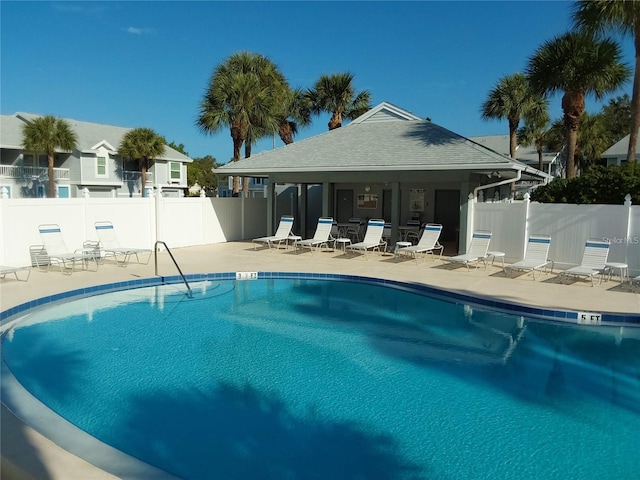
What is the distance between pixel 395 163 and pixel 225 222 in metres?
7.57

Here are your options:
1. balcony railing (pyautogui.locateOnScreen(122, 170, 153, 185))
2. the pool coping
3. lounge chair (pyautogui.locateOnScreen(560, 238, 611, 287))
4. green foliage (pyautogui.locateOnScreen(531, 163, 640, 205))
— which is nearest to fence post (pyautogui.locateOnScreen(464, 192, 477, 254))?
green foliage (pyautogui.locateOnScreen(531, 163, 640, 205))

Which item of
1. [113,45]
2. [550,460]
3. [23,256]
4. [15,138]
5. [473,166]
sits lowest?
[550,460]

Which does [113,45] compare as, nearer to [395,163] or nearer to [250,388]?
[395,163]

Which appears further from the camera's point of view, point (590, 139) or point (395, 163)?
point (590, 139)

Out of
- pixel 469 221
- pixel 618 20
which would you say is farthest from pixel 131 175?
pixel 618 20

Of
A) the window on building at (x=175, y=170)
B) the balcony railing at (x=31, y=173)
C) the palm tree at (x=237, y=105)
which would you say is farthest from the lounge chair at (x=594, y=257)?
the window on building at (x=175, y=170)

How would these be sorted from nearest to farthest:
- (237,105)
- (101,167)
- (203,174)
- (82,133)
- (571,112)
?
(571,112) < (237,105) < (101,167) < (82,133) < (203,174)

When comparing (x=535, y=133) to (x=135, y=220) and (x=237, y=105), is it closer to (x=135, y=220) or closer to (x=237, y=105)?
(x=237, y=105)

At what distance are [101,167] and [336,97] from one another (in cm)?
1708

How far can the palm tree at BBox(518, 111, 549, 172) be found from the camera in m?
34.2

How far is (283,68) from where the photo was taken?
87.9 ft

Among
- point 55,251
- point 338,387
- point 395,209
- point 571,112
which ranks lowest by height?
point 338,387

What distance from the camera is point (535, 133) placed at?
35.4m

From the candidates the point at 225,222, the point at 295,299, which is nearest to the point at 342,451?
the point at 295,299
